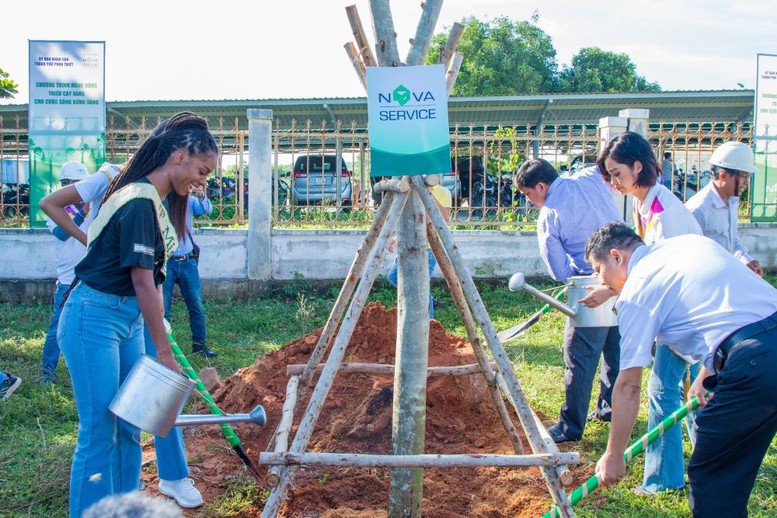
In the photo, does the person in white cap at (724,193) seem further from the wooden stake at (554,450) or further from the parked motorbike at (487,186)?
the parked motorbike at (487,186)

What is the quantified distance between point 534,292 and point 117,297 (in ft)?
6.58

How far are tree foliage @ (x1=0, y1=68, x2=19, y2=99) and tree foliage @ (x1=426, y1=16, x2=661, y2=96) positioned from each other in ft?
42.2

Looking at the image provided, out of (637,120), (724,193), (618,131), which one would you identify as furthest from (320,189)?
(724,193)

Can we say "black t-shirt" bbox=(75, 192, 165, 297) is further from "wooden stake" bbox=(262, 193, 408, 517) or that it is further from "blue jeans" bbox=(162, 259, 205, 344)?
"blue jeans" bbox=(162, 259, 205, 344)

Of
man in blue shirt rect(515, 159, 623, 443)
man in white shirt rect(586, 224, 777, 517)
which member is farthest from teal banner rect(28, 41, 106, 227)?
man in white shirt rect(586, 224, 777, 517)

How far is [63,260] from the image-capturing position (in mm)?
5707

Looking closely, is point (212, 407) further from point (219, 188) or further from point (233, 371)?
point (219, 188)

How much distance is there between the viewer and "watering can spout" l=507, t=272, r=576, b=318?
12.4 feet

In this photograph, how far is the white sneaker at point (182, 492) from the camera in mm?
3707

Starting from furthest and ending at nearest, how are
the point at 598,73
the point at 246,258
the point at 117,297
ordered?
the point at 598,73
the point at 246,258
the point at 117,297

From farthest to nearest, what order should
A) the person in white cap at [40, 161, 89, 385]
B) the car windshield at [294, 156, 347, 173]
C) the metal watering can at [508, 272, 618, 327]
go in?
the car windshield at [294, 156, 347, 173], the person in white cap at [40, 161, 89, 385], the metal watering can at [508, 272, 618, 327]

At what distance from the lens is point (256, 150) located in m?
9.14

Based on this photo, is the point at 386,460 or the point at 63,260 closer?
the point at 386,460

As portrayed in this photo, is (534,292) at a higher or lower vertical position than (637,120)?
lower
